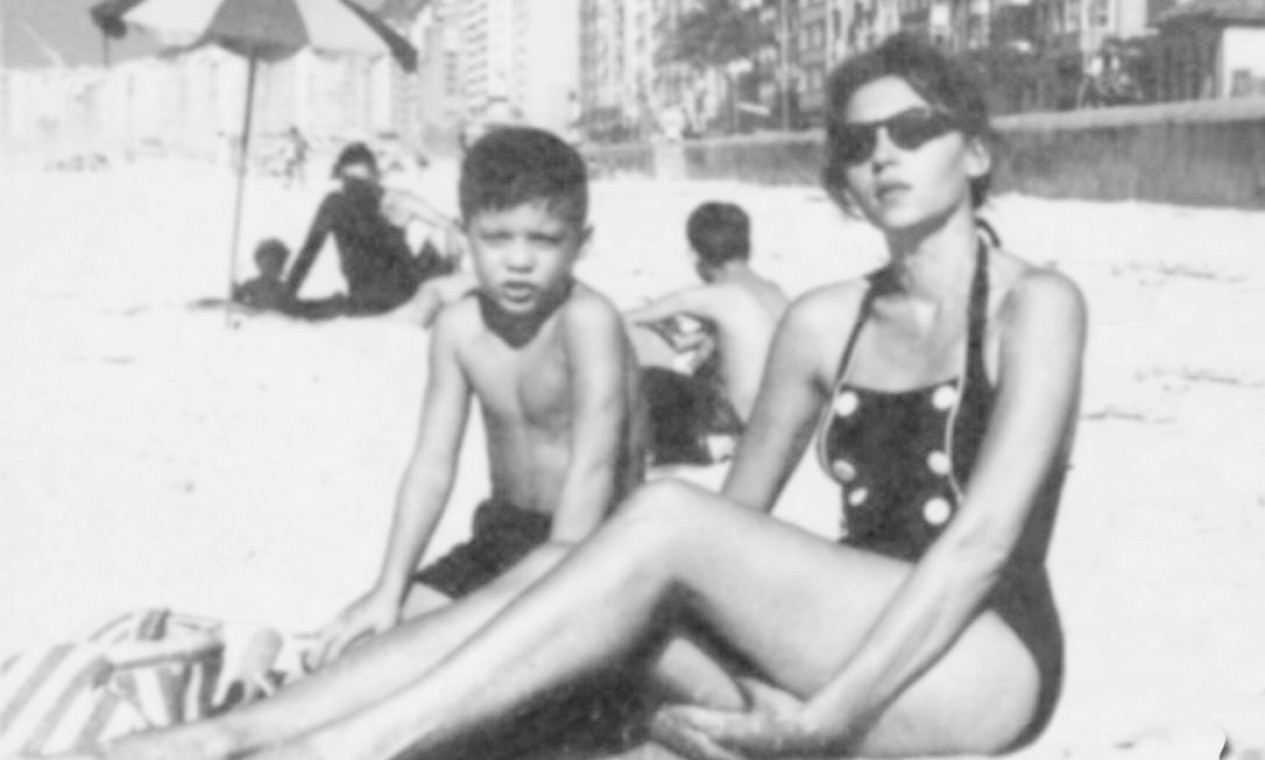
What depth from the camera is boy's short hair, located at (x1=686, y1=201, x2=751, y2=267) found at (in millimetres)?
2652

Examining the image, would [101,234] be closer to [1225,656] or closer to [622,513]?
[1225,656]

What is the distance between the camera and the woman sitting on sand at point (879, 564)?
1.22m

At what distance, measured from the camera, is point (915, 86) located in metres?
1.39

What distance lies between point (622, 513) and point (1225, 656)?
0.96 m

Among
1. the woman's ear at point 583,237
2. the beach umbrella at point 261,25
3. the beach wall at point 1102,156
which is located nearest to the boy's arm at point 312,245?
the beach wall at point 1102,156

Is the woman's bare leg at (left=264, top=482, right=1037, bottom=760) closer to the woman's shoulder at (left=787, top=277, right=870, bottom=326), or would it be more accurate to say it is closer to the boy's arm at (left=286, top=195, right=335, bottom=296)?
the woman's shoulder at (left=787, top=277, right=870, bottom=326)

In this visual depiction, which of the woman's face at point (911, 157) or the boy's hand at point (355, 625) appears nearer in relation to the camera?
the woman's face at point (911, 157)

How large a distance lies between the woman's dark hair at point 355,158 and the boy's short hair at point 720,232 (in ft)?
2.19

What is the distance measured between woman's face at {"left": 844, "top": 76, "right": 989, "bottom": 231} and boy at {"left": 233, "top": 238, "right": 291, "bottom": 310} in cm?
231

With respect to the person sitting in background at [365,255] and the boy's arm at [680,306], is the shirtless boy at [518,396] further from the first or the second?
the person sitting in background at [365,255]

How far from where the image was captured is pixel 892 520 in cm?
134

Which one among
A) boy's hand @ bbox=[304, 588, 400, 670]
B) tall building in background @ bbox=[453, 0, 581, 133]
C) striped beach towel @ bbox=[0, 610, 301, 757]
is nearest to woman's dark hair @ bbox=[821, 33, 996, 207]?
boy's hand @ bbox=[304, 588, 400, 670]

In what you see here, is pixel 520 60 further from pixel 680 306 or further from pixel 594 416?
pixel 594 416

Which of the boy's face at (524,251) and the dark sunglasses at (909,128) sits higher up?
the dark sunglasses at (909,128)
